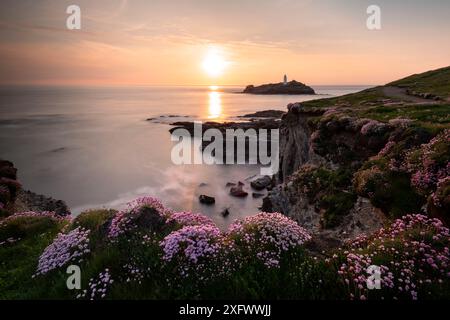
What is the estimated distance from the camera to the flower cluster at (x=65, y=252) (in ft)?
27.7

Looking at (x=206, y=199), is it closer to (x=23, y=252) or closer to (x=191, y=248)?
(x=23, y=252)

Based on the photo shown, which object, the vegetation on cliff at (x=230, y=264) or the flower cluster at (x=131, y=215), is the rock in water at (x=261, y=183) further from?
the vegetation on cliff at (x=230, y=264)

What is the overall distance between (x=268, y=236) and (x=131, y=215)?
4.52 meters

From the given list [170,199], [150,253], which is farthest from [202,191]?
[150,253]

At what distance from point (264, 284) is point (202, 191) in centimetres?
3643

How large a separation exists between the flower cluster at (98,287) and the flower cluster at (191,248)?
55.2 inches

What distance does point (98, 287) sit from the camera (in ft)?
24.4

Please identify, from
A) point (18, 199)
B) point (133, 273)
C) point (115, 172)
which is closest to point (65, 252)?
point (133, 273)

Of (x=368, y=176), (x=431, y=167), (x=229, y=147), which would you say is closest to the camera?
(x=431, y=167)

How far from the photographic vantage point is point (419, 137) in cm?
1673

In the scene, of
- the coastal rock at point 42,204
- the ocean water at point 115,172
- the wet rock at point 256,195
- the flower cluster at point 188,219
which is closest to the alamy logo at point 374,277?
the flower cluster at point 188,219

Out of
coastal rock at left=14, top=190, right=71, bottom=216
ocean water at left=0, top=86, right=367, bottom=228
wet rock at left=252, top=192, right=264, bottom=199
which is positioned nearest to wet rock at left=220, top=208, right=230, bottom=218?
ocean water at left=0, top=86, right=367, bottom=228

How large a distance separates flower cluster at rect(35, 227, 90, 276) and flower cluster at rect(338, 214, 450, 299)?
275 inches
